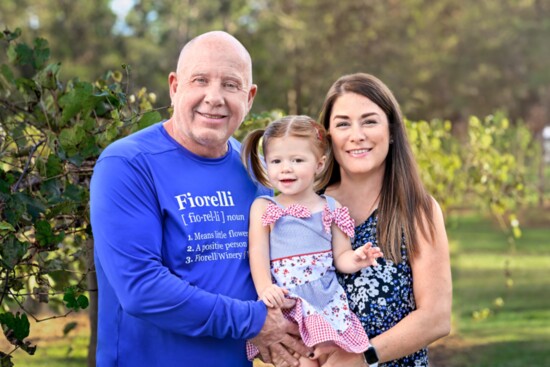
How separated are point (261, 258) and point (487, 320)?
8196mm

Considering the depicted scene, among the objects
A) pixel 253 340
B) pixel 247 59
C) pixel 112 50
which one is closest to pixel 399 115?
pixel 247 59

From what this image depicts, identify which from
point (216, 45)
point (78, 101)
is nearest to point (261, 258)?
point (216, 45)

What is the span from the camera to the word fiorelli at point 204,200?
9.95 ft

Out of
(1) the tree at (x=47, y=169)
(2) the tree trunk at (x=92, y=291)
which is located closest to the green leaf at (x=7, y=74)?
(1) the tree at (x=47, y=169)

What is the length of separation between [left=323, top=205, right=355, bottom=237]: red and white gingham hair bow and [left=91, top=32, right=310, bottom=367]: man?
302 millimetres

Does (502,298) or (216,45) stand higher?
(216,45)

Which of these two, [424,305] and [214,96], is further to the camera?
[424,305]

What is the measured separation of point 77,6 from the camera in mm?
26938

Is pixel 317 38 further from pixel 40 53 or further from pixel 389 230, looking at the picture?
pixel 389 230

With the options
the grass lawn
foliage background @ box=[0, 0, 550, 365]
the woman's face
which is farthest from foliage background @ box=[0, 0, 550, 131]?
the woman's face

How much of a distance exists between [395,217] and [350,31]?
24.6 meters

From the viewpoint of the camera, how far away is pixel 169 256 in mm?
2998

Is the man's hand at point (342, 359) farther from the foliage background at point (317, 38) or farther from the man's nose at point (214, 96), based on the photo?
the foliage background at point (317, 38)

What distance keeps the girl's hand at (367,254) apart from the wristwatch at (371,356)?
1.10 feet
